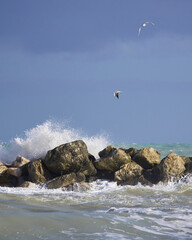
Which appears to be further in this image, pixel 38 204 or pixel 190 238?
pixel 38 204

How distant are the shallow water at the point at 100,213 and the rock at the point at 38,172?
0.49m

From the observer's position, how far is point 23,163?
33.0ft

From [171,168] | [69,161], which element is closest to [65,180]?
[69,161]

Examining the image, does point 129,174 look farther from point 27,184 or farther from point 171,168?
point 27,184

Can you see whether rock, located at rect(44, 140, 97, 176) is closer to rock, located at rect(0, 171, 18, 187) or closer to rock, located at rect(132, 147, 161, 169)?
rock, located at rect(0, 171, 18, 187)

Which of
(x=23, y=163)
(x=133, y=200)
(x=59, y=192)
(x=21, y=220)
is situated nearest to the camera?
(x=21, y=220)

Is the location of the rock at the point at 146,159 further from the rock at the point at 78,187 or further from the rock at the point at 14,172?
the rock at the point at 14,172

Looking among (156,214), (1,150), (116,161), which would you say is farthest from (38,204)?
(1,150)

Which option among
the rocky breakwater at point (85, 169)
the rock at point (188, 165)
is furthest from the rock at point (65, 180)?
the rock at point (188, 165)

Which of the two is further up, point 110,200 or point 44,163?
point 44,163

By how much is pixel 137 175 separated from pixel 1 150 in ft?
18.2

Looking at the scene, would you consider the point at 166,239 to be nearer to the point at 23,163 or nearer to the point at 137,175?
the point at 137,175

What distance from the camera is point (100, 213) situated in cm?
580

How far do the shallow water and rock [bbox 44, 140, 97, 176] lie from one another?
793mm
